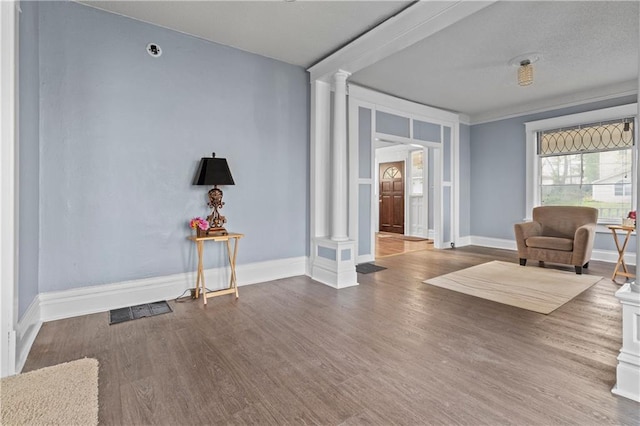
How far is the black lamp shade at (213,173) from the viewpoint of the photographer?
3.30m

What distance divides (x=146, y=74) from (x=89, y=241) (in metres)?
1.74

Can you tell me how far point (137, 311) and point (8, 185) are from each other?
5.03 feet

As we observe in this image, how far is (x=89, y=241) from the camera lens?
2986mm

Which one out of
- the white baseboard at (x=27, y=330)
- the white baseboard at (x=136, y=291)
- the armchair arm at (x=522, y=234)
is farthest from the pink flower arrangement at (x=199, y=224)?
the armchair arm at (x=522, y=234)

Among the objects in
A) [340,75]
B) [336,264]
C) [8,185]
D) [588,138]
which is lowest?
[336,264]

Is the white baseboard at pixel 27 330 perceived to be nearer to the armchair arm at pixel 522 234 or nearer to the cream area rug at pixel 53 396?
the cream area rug at pixel 53 396

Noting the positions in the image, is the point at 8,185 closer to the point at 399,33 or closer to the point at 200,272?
the point at 200,272

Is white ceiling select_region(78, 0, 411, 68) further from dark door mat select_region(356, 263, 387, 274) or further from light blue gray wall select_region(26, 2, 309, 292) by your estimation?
dark door mat select_region(356, 263, 387, 274)

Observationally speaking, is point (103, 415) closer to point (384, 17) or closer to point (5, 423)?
point (5, 423)

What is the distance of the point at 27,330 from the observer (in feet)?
7.77

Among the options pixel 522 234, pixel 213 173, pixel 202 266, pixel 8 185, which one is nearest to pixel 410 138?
pixel 522 234

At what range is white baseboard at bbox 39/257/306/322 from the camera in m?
2.83

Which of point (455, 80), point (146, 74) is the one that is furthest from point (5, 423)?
point (455, 80)

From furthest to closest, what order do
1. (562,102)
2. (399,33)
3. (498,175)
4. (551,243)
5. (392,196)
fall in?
(392,196) < (498,175) < (562,102) < (551,243) < (399,33)
